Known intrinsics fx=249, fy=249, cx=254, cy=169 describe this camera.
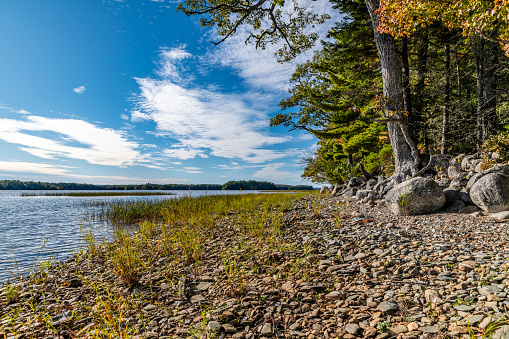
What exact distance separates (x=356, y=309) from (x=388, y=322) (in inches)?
A: 14.2

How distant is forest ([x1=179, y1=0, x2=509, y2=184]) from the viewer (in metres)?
7.70

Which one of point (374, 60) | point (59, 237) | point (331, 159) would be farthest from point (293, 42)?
point (59, 237)

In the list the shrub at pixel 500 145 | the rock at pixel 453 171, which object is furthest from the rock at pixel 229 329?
the shrub at pixel 500 145

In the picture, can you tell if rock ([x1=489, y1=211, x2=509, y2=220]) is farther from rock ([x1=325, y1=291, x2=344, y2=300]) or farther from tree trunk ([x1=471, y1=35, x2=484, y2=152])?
tree trunk ([x1=471, y1=35, x2=484, y2=152])

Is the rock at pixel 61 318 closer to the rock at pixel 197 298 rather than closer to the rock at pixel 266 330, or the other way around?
the rock at pixel 197 298

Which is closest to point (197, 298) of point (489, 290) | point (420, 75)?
point (489, 290)

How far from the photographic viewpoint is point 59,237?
8414mm

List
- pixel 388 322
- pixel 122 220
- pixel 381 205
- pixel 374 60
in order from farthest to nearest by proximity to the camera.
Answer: pixel 374 60 < pixel 122 220 < pixel 381 205 < pixel 388 322

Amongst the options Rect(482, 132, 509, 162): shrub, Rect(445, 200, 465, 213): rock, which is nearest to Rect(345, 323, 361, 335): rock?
Rect(445, 200, 465, 213): rock

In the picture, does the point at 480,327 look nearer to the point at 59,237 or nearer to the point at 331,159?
the point at 59,237

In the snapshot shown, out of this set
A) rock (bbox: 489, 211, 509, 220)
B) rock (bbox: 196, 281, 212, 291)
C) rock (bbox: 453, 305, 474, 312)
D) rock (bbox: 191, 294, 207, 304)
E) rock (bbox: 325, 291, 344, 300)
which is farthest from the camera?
rock (bbox: 489, 211, 509, 220)

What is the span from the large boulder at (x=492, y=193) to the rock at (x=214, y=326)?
6272 mm

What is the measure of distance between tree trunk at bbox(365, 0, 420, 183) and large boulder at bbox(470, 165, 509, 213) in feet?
11.6

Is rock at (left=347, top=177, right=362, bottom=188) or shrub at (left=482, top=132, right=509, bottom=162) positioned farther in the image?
rock at (left=347, top=177, right=362, bottom=188)
